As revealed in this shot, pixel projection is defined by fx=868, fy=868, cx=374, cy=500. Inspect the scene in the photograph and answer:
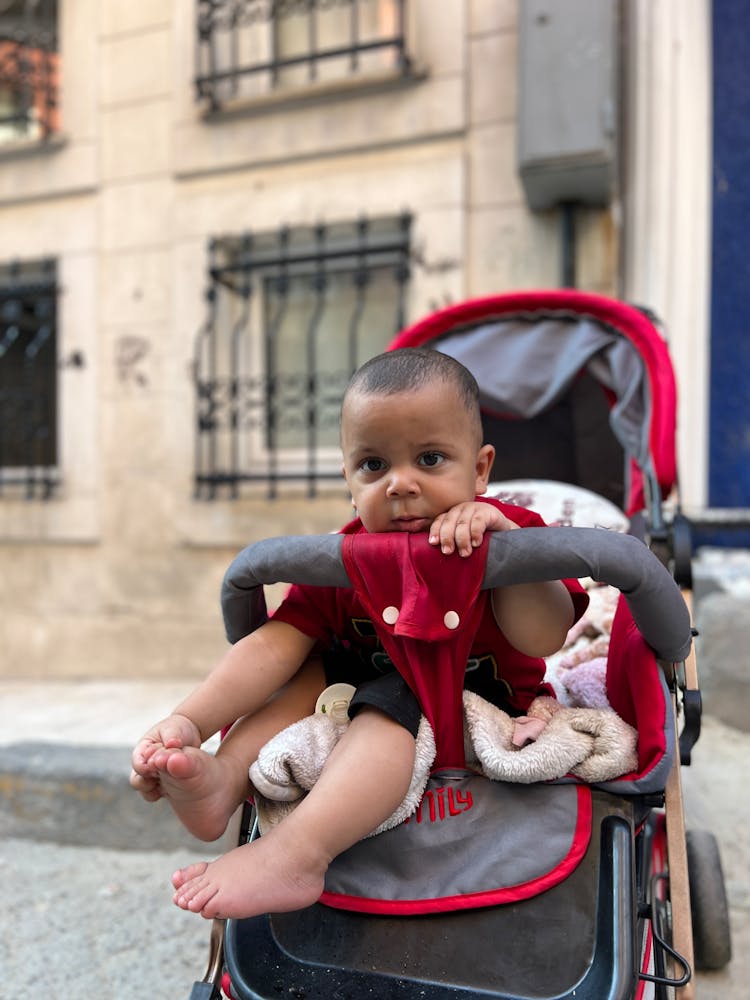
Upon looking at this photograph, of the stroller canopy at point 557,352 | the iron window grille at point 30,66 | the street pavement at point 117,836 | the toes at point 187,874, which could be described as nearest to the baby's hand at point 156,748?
the toes at point 187,874

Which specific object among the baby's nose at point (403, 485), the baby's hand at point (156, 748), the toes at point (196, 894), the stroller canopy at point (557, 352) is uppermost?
the stroller canopy at point (557, 352)

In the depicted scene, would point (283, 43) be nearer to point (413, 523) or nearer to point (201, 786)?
point (413, 523)

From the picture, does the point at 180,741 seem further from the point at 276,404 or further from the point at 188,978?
the point at 276,404

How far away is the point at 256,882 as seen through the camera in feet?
4.15

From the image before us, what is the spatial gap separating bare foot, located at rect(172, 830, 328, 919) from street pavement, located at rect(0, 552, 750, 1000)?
1.08 meters

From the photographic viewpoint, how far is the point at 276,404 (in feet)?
16.1

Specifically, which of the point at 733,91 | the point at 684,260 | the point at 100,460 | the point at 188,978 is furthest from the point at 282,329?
the point at 188,978

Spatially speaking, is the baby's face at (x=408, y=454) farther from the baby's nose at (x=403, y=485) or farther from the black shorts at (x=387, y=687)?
the black shorts at (x=387, y=687)

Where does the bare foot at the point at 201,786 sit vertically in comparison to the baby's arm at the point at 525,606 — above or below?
below

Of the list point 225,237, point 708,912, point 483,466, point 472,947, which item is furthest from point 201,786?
point 225,237

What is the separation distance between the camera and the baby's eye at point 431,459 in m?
1.45

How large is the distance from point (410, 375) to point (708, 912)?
158 cm

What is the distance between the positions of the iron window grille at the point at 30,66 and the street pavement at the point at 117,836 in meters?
3.57

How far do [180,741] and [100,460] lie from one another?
4.03 meters
